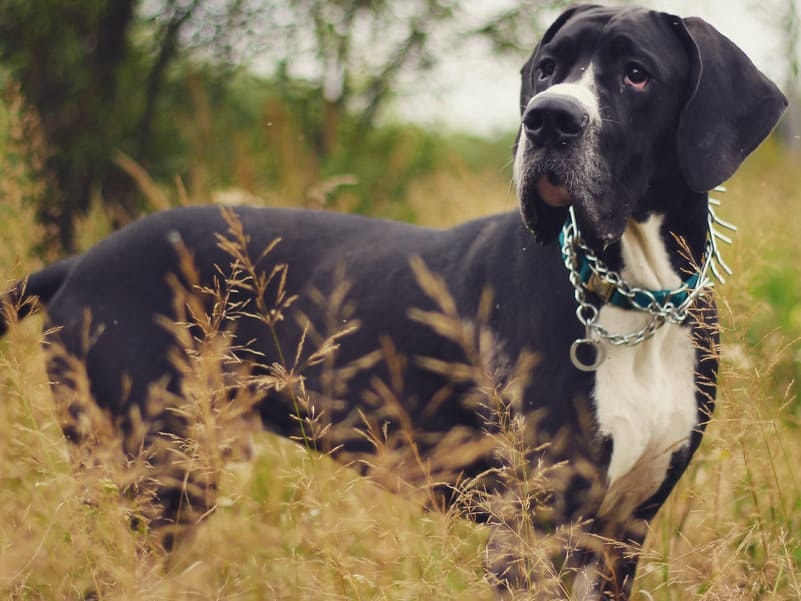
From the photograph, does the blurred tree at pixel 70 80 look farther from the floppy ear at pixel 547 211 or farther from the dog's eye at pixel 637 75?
the dog's eye at pixel 637 75

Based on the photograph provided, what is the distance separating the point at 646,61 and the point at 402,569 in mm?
1388

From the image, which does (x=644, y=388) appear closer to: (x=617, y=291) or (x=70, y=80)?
(x=617, y=291)

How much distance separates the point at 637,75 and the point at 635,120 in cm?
12

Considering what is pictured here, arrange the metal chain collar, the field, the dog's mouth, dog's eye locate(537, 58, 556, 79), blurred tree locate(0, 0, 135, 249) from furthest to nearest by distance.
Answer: blurred tree locate(0, 0, 135, 249)
dog's eye locate(537, 58, 556, 79)
the metal chain collar
the dog's mouth
the field

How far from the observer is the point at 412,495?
2738 mm

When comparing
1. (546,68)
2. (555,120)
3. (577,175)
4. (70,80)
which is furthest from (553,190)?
(70,80)

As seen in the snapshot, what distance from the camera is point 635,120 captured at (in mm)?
2486

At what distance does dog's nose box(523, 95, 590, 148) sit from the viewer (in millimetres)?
2326

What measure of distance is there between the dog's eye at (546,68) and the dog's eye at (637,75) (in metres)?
0.22

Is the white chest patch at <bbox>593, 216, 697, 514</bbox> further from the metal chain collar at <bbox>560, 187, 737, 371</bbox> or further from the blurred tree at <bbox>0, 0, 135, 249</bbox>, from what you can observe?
the blurred tree at <bbox>0, 0, 135, 249</bbox>

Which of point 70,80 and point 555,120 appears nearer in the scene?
point 555,120

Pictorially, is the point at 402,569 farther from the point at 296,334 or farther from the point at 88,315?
the point at 88,315

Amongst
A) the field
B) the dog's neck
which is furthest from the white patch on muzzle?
the field

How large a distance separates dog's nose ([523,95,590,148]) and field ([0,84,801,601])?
20.9 inches
